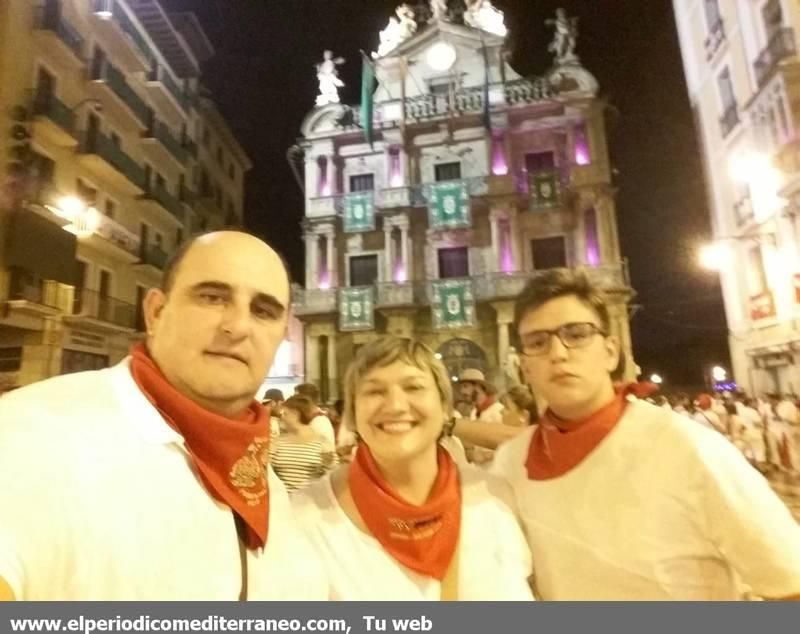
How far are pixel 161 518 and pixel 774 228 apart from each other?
2.68 metres

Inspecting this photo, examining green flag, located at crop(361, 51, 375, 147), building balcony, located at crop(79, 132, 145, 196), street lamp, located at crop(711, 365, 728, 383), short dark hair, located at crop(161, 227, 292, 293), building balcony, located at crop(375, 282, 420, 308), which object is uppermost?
green flag, located at crop(361, 51, 375, 147)

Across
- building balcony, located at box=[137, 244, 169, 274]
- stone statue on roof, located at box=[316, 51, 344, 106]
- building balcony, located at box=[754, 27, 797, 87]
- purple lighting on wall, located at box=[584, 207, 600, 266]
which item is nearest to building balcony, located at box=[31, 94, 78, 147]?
building balcony, located at box=[137, 244, 169, 274]

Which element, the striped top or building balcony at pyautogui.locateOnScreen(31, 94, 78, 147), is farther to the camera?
building balcony at pyautogui.locateOnScreen(31, 94, 78, 147)

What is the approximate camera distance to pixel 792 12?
2.29m

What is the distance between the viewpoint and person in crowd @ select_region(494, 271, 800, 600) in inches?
29.2

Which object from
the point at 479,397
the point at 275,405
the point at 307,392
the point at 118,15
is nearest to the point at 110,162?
the point at 118,15

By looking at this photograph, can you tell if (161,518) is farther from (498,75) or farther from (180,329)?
(498,75)

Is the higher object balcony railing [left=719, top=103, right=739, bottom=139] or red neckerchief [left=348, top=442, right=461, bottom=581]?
balcony railing [left=719, top=103, right=739, bottom=139]

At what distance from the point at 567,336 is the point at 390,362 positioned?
0.33m

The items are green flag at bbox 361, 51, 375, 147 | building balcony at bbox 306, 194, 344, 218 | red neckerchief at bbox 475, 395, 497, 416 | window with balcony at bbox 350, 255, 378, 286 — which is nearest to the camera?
red neckerchief at bbox 475, 395, 497, 416

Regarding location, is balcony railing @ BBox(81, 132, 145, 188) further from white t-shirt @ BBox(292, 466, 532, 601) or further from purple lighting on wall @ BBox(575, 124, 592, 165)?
purple lighting on wall @ BBox(575, 124, 592, 165)

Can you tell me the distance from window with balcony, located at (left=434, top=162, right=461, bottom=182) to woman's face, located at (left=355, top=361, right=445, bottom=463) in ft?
23.6

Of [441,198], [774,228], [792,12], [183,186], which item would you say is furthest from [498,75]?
[774,228]

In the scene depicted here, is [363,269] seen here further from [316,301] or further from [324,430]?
[324,430]
